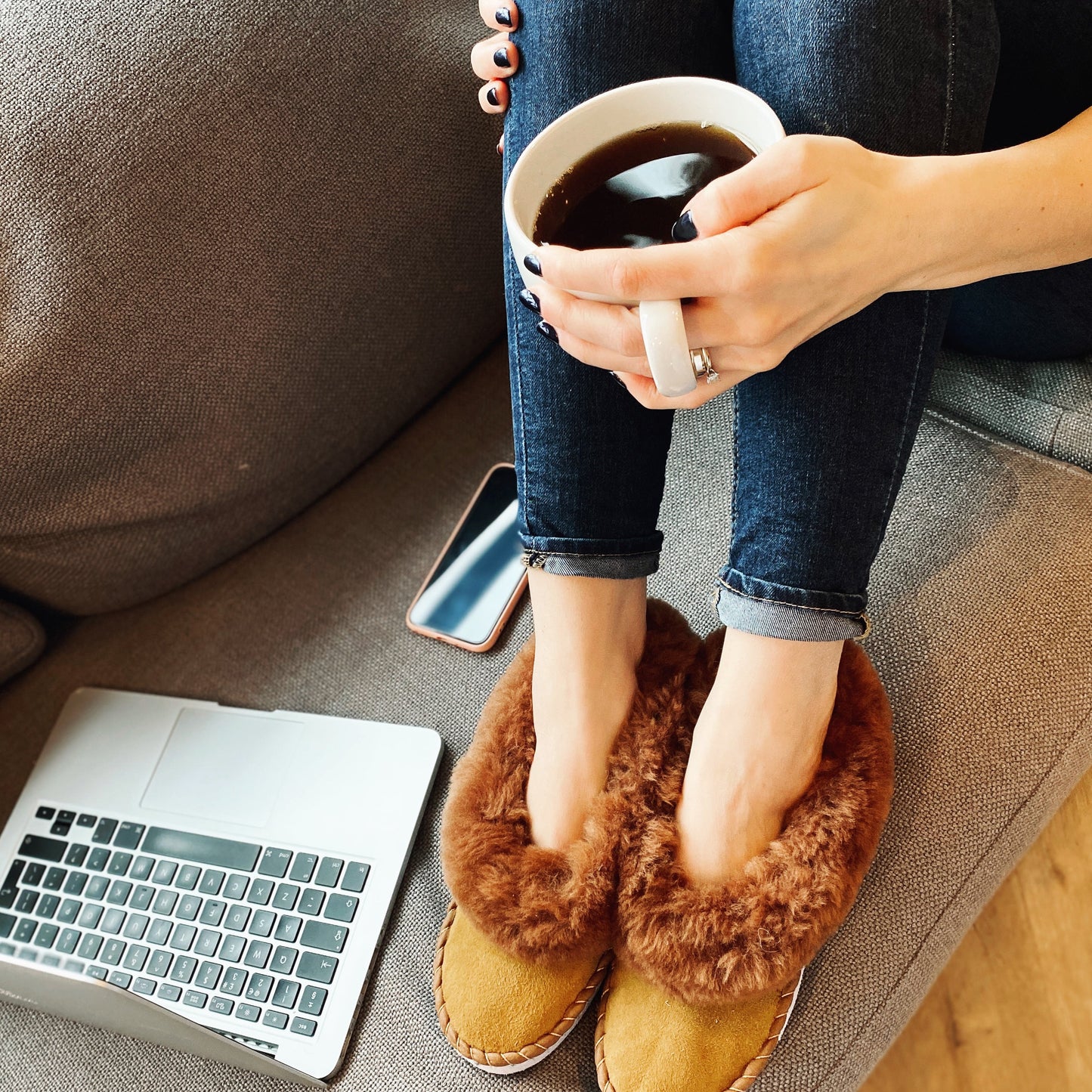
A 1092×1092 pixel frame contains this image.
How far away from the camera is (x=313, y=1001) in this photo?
65 cm

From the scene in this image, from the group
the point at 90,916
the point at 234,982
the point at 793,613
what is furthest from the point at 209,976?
the point at 793,613

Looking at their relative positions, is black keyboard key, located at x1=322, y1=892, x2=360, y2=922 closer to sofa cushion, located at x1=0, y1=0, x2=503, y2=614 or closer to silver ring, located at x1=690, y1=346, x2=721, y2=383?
sofa cushion, located at x1=0, y1=0, x2=503, y2=614

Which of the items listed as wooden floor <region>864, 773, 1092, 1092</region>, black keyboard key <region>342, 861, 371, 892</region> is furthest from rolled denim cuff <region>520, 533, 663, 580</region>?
wooden floor <region>864, 773, 1092, 1092</region>

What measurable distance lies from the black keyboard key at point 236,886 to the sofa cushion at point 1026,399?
745 mm

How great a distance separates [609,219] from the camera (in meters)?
0.45

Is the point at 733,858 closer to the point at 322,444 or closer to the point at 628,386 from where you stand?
the point at 628,386

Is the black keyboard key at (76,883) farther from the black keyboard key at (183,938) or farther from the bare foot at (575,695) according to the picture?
the bare foot at (575,695)

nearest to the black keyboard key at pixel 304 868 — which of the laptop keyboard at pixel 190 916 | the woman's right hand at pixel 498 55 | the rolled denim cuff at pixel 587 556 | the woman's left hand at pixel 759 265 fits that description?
the laptop keyboard at pixel 190 916

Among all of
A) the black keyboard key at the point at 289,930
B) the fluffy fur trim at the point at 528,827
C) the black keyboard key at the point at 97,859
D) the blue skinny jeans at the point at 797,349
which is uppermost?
the blue skinny jeans at the point at 797,349

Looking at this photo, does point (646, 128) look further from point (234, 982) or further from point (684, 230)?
point (234, 982)

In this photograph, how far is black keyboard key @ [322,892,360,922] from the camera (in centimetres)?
67

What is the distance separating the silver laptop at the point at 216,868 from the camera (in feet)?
2.11

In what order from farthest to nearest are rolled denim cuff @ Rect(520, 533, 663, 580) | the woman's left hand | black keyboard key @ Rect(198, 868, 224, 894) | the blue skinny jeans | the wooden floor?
the wooden floor < black keyboard key @ Rect(198, 868, 224, 894) < rolled denim cuff @ Rect(520, 533, 663, 580) < the blue skinny jeans < the woman's left hand

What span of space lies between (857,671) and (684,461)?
0.94 feet
